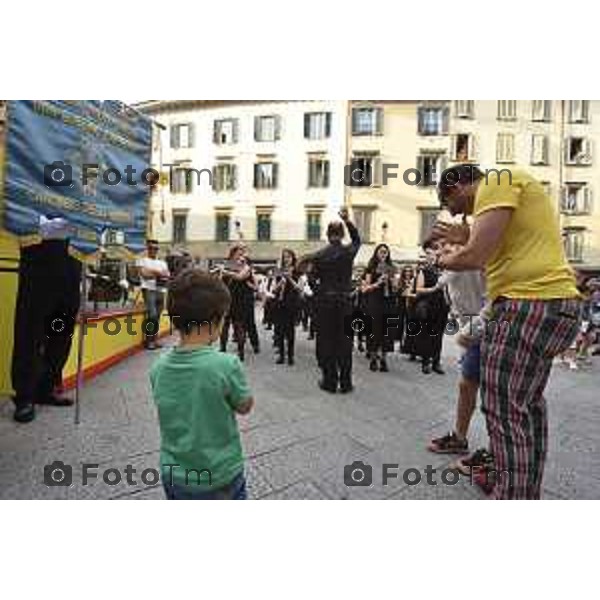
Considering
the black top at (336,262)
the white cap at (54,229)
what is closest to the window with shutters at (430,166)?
the black top at (336,262)

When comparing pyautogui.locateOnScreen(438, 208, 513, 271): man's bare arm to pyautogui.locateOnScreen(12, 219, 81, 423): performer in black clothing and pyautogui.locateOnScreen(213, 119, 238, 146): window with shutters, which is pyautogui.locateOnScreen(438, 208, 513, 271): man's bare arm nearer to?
pyautogui.locateOnScreen(213, 119, 238, 146): window with shutters

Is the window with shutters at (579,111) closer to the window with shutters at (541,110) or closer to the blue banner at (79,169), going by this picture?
the window with shutters at (541,110)

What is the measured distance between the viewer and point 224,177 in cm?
167

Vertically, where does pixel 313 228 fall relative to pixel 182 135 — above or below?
below

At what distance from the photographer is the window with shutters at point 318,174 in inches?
66.4

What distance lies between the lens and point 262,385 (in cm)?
162

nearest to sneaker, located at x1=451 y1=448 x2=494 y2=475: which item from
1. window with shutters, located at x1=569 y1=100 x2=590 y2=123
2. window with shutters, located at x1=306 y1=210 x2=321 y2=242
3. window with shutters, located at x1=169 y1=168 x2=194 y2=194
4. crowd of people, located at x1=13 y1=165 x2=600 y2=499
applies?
crowd of people, located at x1=13 y1=165 x2=600 y2=499

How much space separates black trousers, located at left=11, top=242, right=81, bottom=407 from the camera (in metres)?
1.84

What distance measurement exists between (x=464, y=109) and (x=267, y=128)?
0.58m

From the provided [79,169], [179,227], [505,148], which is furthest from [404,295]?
[79,169]

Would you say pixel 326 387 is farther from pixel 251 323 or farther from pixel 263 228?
pixel 263 228

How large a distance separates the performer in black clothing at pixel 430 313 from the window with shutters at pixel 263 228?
50 centimetres

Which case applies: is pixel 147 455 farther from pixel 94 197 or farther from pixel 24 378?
pixel 94 197
